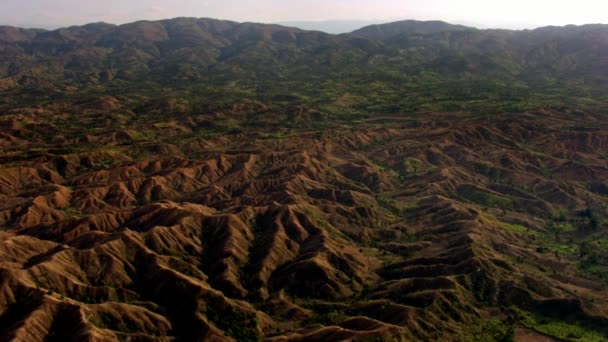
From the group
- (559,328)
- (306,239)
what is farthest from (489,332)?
(306,239)

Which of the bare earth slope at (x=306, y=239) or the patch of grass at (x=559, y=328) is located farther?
the patch of grass at (x=559, y=328)

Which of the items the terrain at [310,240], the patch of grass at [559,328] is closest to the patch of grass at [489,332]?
the terrain at [310,240]

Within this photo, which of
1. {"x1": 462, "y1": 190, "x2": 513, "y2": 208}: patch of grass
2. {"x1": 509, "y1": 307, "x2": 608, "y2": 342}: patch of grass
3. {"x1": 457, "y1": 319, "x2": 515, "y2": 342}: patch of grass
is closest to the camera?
{"x1": 457, "y1": 319, "x2": 515, "y2": 342}: patch of grass

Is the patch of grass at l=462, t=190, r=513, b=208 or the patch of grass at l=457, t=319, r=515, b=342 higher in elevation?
the patch of grass at l=462, t=190, r=513, b=208

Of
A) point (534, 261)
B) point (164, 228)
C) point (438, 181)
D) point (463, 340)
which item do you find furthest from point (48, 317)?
point (438, 181)

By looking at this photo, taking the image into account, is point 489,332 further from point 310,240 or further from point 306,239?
point 306,239

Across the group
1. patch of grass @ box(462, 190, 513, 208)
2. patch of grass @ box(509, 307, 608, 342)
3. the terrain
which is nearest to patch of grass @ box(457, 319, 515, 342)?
the terrain

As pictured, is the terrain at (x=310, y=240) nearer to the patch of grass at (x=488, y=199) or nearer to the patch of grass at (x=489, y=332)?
the patch of grass at (x=489, y=332)

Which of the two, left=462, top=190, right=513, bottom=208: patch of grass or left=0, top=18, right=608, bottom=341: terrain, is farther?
left=462, top=190, right=513, bottom=208: patch of grass

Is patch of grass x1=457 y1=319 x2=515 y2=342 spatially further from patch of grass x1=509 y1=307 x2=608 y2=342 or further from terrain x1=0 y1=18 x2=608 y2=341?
patch of grass x1=509 y1=307 x2=608 y2=342
